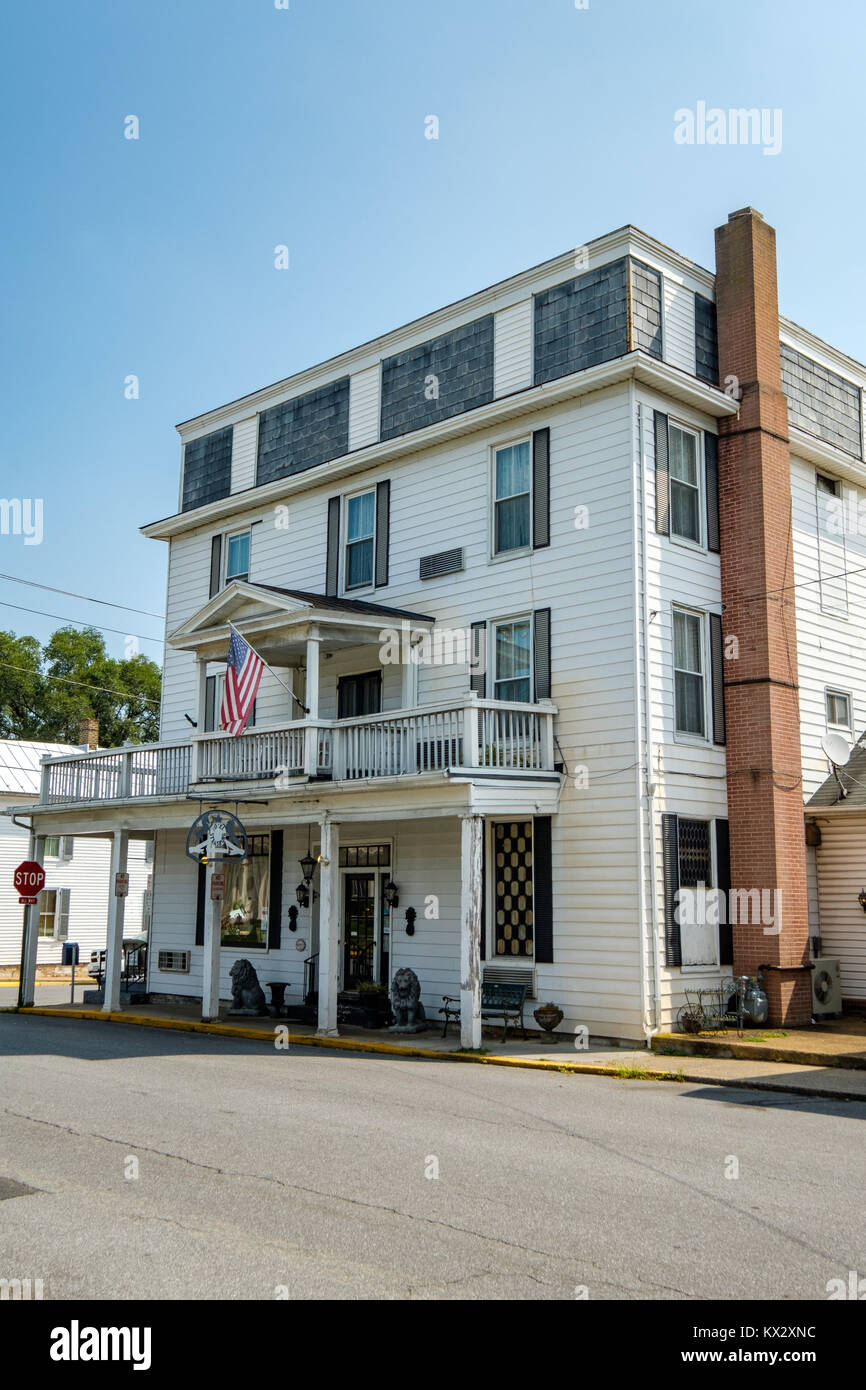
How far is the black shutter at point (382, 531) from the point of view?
70.4 ft

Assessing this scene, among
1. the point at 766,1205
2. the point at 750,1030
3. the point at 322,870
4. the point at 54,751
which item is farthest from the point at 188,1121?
the point at 54,751

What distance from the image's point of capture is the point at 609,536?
1780cm

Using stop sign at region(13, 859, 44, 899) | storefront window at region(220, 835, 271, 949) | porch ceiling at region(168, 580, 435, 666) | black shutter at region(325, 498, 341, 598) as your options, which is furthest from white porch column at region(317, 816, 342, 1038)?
stop sign at region(13, 859, 44, 899)

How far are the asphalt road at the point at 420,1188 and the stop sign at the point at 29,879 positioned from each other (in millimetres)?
10304

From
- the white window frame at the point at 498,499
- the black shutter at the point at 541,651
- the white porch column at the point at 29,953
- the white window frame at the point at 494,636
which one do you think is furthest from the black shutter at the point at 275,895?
the white window frame at the point at 498,499

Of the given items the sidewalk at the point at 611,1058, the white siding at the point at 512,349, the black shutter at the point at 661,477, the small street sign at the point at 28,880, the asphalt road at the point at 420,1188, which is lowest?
the sidewalk at the point at 611,1058

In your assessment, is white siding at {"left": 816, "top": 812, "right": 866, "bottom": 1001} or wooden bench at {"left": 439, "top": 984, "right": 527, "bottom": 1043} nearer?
wooden bench at {"left": 439, "top": 984, "right": 527, "bottom": 1043}

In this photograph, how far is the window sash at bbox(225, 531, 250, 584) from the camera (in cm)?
2470

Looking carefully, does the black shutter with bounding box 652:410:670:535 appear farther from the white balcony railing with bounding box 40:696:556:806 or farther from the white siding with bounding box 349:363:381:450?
the white siding with bounding box 349:363:381:450

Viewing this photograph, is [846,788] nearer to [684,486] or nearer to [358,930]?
[684,486]

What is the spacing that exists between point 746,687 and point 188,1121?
11230 millimetres

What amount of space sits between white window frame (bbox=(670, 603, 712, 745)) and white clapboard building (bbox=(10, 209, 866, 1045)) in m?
0.04

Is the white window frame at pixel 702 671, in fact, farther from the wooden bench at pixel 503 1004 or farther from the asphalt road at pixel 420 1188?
the asphalt road at pixel 420 1188

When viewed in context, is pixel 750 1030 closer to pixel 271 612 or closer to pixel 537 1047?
pixel 537 1047
